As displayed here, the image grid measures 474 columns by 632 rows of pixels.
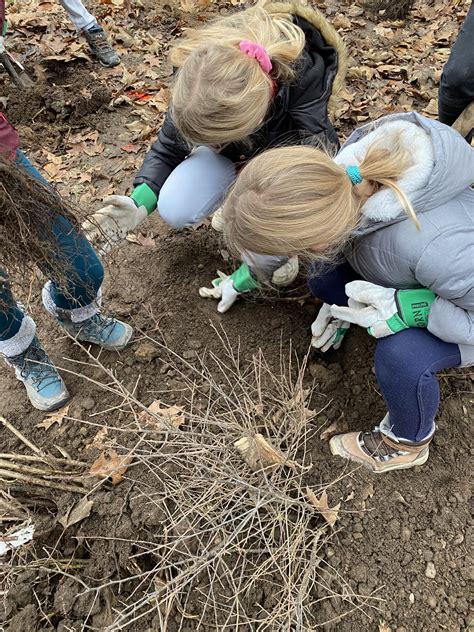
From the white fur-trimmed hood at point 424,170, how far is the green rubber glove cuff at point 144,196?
3.72 ft

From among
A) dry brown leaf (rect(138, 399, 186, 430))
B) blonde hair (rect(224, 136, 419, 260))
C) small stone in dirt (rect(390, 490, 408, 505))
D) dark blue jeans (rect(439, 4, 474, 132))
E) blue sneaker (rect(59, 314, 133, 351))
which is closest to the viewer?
blonde hair (rect(224, 136, 419, 260))

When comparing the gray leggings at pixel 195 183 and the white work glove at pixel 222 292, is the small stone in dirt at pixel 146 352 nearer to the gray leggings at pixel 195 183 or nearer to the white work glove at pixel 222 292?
the white work glove at pixel 222 292

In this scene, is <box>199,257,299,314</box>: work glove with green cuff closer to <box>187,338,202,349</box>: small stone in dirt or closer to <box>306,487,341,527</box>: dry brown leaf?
<box>187,338,202,349</box>: small stone in dirt

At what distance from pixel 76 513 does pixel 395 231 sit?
55.1 inches

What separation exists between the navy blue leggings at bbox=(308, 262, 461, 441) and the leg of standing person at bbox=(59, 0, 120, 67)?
3329mm

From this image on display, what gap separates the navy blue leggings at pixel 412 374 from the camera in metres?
1.60

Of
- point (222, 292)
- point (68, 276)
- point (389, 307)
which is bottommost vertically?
point (222, 292)

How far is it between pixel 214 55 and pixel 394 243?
0.89 meters

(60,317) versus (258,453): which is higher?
(60,317)

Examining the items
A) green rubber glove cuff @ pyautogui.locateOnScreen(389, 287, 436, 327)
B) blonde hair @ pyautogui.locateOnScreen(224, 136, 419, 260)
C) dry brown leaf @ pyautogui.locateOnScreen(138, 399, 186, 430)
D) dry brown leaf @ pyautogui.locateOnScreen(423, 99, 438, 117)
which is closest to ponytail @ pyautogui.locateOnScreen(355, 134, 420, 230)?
blonde hair @ pyautogui.locateOnScreen(224, 136, 419, 260)

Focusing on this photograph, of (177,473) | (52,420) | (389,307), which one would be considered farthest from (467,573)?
(52,420)

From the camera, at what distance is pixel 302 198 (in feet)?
4.56

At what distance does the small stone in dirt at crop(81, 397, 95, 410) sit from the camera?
2061 millimetres

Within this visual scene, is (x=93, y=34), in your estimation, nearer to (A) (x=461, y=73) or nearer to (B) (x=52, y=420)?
(A) (x=461, y=73)
